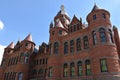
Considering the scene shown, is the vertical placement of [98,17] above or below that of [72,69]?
above

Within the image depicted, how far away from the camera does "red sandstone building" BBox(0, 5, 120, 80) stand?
18672mm

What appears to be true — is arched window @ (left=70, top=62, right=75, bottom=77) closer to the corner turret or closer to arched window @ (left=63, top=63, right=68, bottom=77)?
arched window @ (left=63, top=63, right=68, bottom=77)

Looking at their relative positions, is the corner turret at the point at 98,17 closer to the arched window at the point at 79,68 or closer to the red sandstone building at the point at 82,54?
the red sandstone building at the point at 82,54

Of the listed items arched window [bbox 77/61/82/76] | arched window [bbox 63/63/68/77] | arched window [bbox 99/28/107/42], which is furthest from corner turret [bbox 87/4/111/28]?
arched window [bbox 63/63/68/77]

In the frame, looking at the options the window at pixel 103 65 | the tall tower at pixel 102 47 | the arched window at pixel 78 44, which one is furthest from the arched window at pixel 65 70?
the window at pixel 103 65

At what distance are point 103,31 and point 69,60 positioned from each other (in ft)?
24.3

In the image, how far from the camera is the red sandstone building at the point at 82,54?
18.7 meters

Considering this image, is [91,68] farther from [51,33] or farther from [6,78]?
[6,78]

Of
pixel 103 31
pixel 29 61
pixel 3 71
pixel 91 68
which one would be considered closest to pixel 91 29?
pixel 103 31

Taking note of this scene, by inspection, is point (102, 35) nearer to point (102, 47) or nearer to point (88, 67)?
point (102, 47)

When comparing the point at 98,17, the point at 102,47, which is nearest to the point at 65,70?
the point at 102,47

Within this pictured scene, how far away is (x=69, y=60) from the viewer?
75.7ft

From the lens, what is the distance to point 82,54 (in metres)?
21.9

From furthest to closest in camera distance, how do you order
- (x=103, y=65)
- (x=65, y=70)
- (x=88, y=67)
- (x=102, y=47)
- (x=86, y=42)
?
(x=65, y=70), (x=86, y=42), (x=88, y=67), (x=102, y=47), (x=103, y=65)
